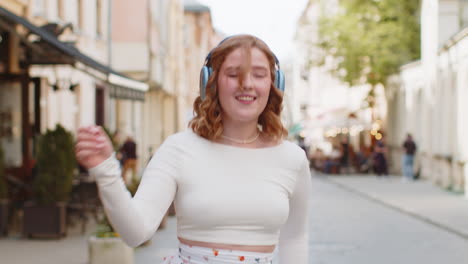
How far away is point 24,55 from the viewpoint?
14578 mm

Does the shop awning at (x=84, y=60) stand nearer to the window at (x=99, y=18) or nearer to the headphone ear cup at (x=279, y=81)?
the headphone ear cup at (x=279, y=81)

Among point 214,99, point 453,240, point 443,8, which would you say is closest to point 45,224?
point 453,240

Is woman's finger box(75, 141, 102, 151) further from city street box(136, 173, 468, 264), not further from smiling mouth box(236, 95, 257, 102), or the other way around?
city street box(136, 173, 468, 264)

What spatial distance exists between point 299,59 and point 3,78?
75672 mm

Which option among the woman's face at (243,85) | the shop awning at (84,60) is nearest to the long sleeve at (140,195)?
the woman's face at (243,85)

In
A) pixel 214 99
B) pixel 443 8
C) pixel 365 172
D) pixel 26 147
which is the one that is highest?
pixel 443 8

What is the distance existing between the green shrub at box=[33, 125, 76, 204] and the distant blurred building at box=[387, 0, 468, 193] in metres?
12.4

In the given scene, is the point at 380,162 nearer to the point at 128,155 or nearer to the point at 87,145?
the point at 128,155

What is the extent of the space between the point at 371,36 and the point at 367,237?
1938 cm

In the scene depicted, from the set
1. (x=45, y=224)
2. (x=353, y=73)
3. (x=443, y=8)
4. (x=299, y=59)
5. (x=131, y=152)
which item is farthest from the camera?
(x=299, y=59)

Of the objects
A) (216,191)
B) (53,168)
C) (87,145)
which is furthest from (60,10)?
(87,145)

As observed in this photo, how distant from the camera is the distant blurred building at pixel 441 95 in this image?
2158cm

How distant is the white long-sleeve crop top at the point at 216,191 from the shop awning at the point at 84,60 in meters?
8.26

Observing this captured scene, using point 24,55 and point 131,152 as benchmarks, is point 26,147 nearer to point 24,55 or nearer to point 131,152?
point 24,55
